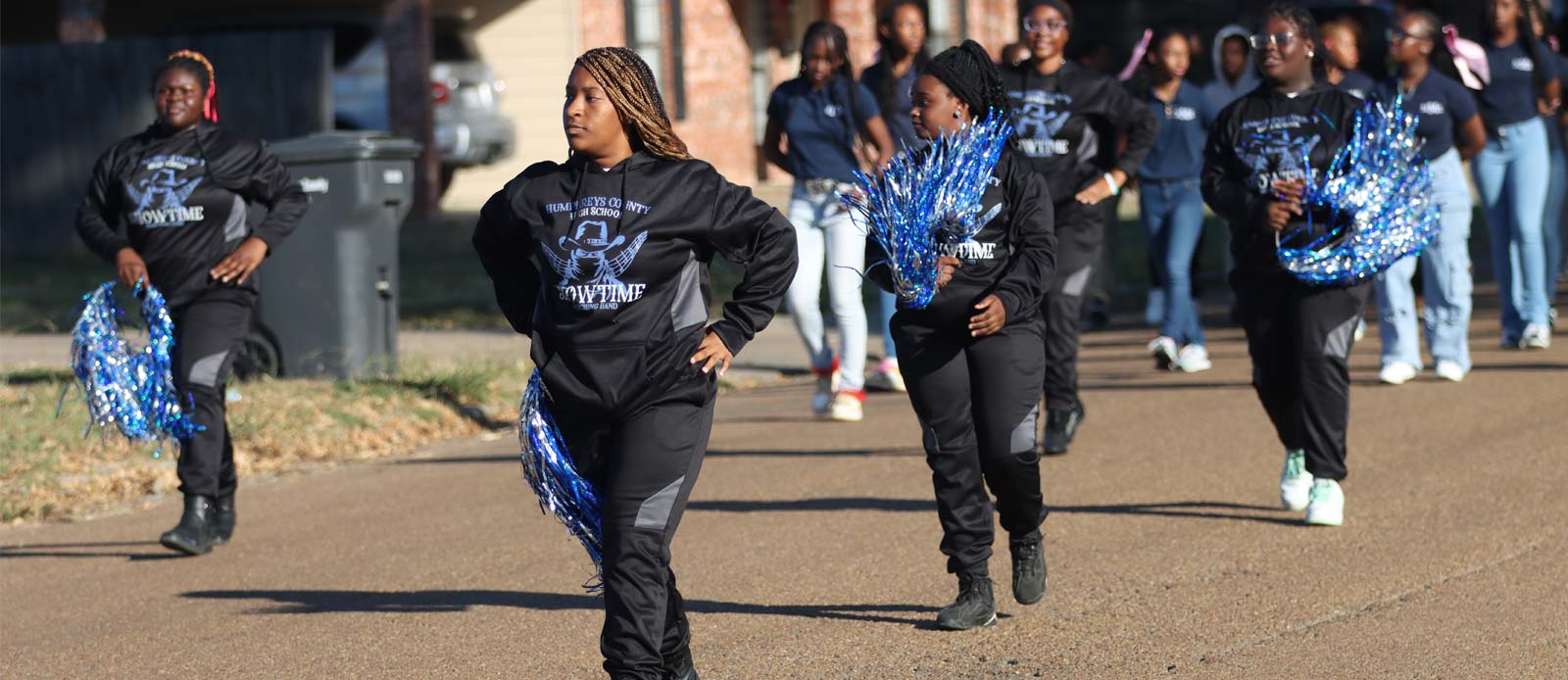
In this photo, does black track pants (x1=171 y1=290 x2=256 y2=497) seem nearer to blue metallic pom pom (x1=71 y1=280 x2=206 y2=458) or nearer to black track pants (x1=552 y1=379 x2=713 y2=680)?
blue metallic pom pom (x1=71 y1=280 x2=206 y2=458)

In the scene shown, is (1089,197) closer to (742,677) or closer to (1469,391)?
(1469,391)

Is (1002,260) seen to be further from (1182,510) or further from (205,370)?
(205,370)

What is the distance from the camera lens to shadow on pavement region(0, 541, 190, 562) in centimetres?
750

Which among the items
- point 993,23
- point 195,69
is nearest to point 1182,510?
point 195,69

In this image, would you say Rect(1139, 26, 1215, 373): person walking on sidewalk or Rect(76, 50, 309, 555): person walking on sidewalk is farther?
Rect(1139, 26, 1215, 373): person walking on sidewalk

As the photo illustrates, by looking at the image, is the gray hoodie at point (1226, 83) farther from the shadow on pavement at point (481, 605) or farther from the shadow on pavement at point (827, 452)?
the shadow on pavement at point (481, 605)

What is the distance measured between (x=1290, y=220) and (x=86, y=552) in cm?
454

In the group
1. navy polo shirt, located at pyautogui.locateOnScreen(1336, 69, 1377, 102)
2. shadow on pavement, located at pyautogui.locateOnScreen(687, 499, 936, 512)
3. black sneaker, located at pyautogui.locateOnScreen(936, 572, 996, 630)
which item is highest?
navy polo shirt, located at pyautogui.locateOnScreen(1336, 69, 1377, 102)

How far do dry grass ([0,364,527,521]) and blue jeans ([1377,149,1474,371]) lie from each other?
14.9 ft

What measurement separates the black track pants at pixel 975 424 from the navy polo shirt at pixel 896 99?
394 cm

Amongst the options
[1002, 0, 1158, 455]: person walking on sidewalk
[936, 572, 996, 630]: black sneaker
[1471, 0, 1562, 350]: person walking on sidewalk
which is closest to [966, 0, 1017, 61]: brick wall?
[1471, 0, 1562, 350]: person walking on sidewalk

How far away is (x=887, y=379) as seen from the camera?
1108 cm

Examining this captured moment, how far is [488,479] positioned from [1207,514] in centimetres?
316

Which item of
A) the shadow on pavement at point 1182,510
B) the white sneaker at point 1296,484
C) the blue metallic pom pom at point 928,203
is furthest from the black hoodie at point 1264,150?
the blue metallic pom pom at point 928,203
